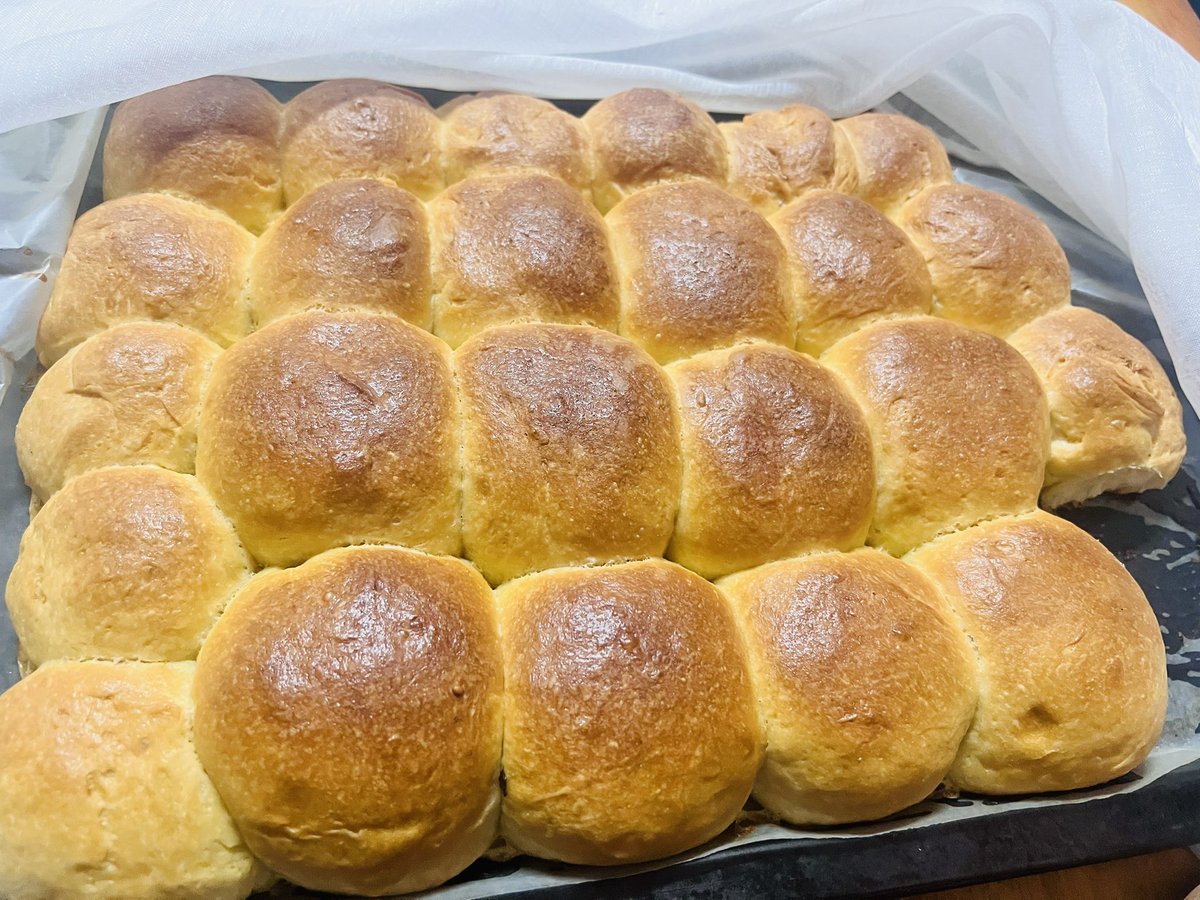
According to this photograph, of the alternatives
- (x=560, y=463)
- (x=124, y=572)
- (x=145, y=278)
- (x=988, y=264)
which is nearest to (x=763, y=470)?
(x=560, y=463)

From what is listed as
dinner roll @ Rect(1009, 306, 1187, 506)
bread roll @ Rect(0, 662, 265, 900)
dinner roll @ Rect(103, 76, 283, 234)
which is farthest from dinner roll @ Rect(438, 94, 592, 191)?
bread roll @ Rect(0, 662, 265, 900)

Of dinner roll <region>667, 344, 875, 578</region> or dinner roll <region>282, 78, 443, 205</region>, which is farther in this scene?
dinner roll <region>282, 78, 443, 205</region>

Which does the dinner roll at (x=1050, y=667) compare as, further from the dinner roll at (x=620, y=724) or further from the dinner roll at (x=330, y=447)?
the dinner roll at (x=330, y=447)

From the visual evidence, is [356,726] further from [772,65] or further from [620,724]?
[772,65]

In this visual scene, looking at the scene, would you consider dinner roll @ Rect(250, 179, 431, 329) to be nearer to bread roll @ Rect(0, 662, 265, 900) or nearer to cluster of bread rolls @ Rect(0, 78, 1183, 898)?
cluster of bread rolls @ Rect(0, 78, 1183, 898)

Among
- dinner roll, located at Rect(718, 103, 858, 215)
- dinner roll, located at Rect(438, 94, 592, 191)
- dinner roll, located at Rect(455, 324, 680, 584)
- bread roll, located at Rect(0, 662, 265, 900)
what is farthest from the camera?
dinner roll, located at Rect(718, 103, 858, 215)

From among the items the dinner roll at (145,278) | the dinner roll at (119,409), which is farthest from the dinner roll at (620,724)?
the dinner roll at (145,278)
